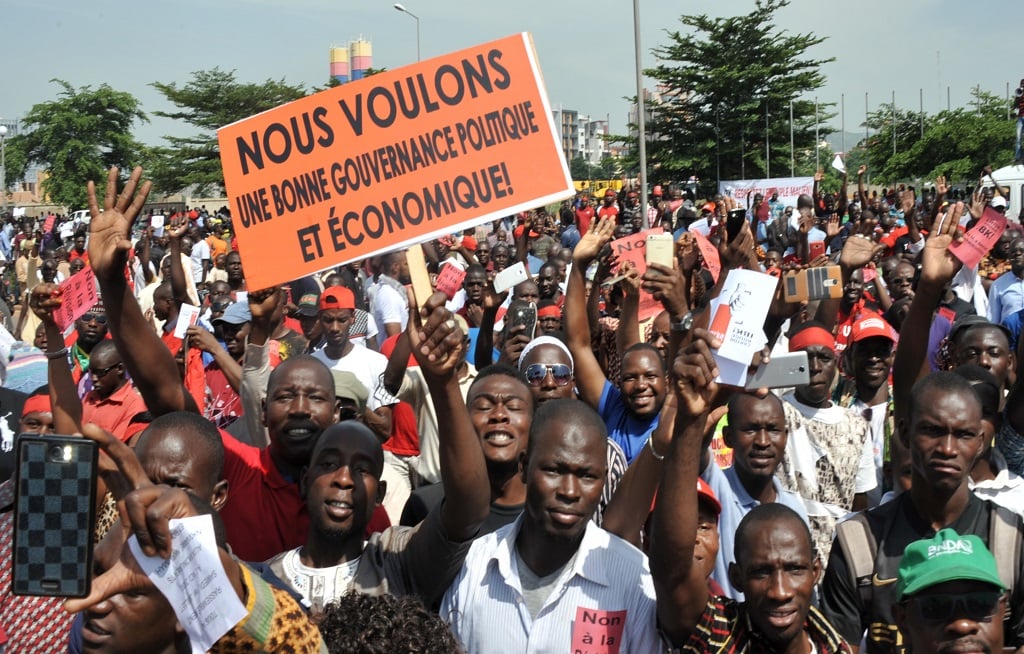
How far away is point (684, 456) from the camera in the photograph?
3.12m

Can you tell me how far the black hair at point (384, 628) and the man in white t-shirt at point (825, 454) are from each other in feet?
7.25

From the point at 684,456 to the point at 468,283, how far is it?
669 cm

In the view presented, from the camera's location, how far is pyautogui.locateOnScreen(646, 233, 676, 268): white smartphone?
5.53m

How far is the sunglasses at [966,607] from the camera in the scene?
290cm

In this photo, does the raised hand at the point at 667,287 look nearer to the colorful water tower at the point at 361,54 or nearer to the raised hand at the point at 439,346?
the raised hand at the point at 439,346

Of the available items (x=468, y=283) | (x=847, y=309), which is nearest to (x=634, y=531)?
(x=847, y=309)

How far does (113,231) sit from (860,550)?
268cm

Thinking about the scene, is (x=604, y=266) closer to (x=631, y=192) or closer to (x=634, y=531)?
(x=634, y=531)

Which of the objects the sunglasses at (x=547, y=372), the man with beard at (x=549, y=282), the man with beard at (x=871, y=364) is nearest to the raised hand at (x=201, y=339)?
the sunglasses at (x=547, y=372)

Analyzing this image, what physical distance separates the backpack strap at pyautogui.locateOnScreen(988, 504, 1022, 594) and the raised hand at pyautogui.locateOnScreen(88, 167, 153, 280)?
9.65ft

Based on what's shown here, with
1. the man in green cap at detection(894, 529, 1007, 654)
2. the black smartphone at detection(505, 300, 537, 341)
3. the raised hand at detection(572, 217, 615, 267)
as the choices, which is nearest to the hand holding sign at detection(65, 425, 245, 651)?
the man in green cap at detection(894, 529, 1007, 654)

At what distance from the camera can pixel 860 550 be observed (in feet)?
11.6

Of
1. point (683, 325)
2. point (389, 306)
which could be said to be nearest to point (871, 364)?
point (683, 325)

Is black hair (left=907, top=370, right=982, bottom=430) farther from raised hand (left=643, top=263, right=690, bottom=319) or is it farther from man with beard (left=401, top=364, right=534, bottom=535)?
raised hand (left=643, top=263, right=690, bottom=319)
